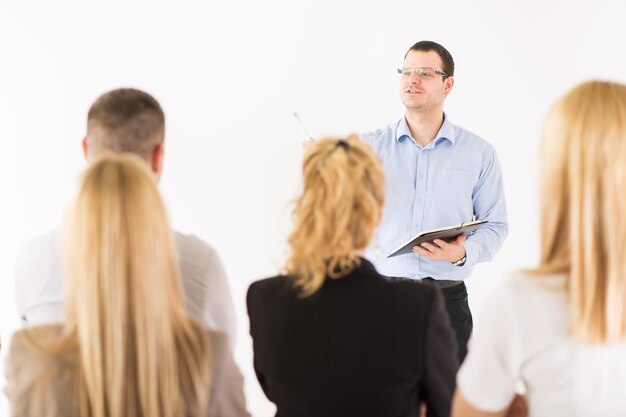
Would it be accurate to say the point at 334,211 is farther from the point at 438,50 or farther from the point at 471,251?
the point at 438,50

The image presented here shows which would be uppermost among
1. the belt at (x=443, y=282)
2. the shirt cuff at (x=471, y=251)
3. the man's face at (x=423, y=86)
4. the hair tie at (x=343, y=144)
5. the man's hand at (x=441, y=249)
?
the man's face at (x=423, y=86)

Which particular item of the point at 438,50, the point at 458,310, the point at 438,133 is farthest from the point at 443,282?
the point at 438,50

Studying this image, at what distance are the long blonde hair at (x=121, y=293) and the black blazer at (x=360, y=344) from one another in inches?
10.9

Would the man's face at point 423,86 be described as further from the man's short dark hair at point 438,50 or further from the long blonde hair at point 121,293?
the long blonde hair at point 121,293

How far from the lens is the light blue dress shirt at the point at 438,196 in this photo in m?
2.94

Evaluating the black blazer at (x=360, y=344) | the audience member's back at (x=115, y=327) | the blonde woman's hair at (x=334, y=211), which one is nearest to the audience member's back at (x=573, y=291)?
the black blazer at (x=360, y=344)

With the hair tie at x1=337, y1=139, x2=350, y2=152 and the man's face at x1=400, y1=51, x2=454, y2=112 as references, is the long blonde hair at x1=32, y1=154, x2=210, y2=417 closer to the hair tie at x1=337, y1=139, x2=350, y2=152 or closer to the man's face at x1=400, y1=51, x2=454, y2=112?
the hair tie at x1=337, y1=139, x2=350, y2=152

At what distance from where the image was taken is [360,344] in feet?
4.95

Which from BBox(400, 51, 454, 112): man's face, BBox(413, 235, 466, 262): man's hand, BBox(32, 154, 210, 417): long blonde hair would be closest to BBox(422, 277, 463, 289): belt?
BBox(413, 235, 466, 262): man's hand

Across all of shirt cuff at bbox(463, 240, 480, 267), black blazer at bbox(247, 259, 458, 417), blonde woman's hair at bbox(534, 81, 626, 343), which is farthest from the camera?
shirt cuff at bbox(463, 240, 480, 267)

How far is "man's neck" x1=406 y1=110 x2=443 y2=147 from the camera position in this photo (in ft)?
9.96

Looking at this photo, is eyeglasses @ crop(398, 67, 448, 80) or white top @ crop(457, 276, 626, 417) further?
eyeglasses @ crop(398, 67, 448, 80)

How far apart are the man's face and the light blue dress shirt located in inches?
3.9

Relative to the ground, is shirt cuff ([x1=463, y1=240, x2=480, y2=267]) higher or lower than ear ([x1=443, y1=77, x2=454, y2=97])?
lower
